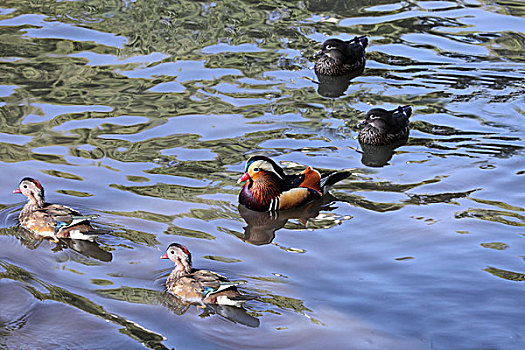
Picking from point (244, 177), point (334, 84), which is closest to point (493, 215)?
point (244, 177)

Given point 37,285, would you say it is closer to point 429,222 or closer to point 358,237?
point 358,237

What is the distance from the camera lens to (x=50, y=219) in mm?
8492

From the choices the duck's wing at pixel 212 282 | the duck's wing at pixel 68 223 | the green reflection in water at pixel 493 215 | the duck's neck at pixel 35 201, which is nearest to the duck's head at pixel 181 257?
the duck's wing at pixel 212 282

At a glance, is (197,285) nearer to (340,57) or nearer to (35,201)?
(35,201)

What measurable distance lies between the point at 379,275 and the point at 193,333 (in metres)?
1.98

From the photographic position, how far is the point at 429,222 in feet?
28.8

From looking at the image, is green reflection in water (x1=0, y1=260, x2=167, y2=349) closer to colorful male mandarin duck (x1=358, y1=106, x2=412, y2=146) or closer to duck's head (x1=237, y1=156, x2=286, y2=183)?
duck's head (x1=237, y1=156, x2=286, y2=183)

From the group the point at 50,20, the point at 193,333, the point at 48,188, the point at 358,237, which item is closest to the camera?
the point at 193,333

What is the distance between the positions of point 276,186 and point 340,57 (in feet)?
14.6

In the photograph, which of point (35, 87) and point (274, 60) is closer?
point (35, 87)

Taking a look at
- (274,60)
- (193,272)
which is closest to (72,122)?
(274,60)

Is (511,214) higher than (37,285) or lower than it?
higher

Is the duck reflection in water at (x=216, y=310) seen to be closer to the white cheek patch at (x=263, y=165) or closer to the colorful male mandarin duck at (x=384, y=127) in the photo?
the white cheek patch at (x=263, y=165)

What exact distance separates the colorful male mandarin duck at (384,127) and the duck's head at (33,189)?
4.58 meters
